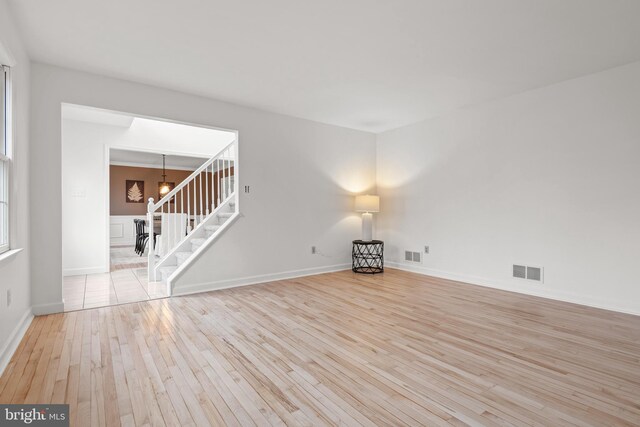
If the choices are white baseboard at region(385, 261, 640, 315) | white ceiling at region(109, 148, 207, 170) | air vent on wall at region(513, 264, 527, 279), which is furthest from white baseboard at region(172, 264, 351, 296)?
white ceiling at region(109, 148, 207, 170)

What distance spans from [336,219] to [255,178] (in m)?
1.60

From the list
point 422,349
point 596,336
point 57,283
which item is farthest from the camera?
point 57,283

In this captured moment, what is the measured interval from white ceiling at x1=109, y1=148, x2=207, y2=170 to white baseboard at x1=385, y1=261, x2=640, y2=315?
21.0ft

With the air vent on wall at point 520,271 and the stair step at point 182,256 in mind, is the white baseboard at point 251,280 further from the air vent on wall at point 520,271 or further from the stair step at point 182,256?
the air vent on wall at point 520,271

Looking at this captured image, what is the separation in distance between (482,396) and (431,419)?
0.40 m

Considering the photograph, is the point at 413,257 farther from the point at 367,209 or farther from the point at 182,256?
the point at 182,256

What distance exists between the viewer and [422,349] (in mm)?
2416

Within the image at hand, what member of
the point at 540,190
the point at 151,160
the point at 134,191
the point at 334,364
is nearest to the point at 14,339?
the point at 334,364

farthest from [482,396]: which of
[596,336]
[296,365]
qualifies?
[596,336]

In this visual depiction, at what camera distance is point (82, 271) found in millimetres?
5320

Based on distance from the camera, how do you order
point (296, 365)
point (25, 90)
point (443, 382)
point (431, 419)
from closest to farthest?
point (431, 419)
point (443, 382)
point (296, 365)
point (25, 90)

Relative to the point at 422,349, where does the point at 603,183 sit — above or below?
above

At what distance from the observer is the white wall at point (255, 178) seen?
327 cm

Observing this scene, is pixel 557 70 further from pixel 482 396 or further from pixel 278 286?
pixel 278 286
